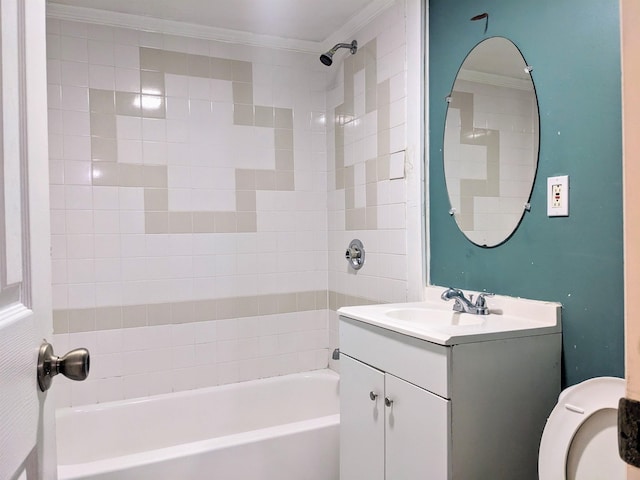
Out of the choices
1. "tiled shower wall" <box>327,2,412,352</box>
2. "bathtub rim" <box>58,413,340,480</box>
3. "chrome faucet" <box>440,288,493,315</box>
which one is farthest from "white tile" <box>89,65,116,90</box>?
"chrome faucet" <box>440,288,493,315</box>

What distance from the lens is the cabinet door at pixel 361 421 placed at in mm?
1645

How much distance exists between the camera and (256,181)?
110 inches

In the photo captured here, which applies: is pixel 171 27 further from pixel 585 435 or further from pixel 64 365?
pixel 585 435

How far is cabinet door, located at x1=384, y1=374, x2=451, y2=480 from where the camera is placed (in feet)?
4.39

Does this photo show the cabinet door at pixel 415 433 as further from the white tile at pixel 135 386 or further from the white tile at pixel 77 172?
the white tile at pixel 77 172

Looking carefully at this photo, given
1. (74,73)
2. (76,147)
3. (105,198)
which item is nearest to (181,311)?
(105,198)

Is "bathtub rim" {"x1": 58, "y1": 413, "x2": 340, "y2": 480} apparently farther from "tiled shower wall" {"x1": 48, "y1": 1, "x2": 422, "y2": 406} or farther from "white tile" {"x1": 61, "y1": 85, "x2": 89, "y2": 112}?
"white tile" {"x1": 61, "y1": 85, "x2": 89, "y2": 112}

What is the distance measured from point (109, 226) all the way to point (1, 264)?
2024mm

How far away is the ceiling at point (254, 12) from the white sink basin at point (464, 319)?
1530mm

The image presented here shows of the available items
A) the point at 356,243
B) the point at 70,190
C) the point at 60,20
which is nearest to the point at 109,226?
the point at 70,190

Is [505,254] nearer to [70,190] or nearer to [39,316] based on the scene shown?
[39,316]

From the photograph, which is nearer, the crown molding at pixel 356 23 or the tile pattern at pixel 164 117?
the crown molding at pixel 356 23

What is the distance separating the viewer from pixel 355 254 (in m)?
2.63

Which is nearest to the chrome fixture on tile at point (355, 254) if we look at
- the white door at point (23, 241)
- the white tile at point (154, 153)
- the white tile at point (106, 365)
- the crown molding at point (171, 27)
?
the white tile at point (154, 153)
